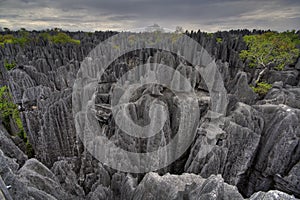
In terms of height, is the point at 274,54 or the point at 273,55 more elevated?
the point at 274,54

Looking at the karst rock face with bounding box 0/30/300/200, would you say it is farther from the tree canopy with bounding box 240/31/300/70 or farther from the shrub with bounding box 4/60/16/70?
the shrub with bounding box 4/60/16/70

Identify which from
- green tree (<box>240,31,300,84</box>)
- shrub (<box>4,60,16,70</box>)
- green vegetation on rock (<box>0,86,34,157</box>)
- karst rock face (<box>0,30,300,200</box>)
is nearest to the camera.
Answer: karst rock face (<box>0,30,300,200</box>)

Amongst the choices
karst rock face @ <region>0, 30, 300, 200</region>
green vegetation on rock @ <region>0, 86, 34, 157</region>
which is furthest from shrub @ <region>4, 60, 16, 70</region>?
karst rock face @ <region>0, 30, 300, 200</region>

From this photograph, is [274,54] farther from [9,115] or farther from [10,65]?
Result: [10,65]

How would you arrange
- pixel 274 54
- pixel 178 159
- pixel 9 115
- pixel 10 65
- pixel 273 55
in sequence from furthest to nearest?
pixel 10 65 → pixel 273 55 → pixel 274 54 → pixel 9 115 → pixel 178 159

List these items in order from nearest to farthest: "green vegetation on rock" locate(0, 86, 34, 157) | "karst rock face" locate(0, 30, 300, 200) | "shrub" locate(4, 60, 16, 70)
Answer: "karst rock face" locate(0, 30, 300, 200) < "green vegetation on rock" locate(0, 86, 34, 157) < "shrub" locate(4, 60, 16, 70)

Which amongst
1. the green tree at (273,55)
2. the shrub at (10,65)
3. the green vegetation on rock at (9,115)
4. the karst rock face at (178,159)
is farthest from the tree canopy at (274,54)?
the shrub at (10,65)

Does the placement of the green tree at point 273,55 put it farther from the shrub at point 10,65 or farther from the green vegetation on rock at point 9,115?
the shrub at point 10,65

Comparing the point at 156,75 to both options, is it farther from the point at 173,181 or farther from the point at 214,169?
the point at 173,181

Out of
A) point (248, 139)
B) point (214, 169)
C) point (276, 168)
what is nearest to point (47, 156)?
point (214, 169)

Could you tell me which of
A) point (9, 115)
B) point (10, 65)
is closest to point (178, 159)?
point (9, 115)

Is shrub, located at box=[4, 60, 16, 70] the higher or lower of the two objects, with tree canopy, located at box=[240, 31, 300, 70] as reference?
lower
